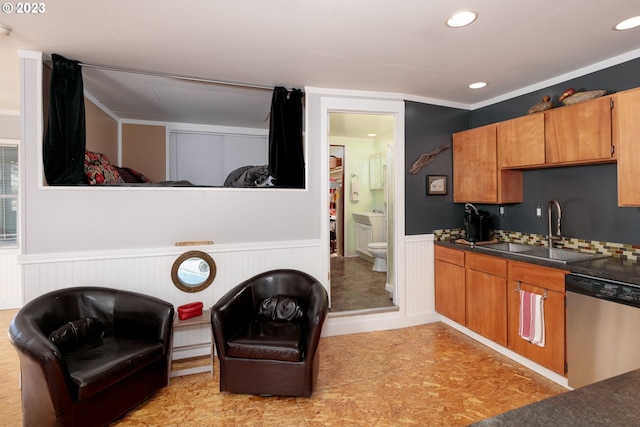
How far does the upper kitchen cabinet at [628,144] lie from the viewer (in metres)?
2.06

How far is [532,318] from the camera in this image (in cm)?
244

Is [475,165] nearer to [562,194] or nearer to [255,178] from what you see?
[562,194]

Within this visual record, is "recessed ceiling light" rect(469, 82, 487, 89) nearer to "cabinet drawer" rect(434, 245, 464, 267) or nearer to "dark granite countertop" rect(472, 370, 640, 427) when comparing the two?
"cabinet drawer" rect(434, 245, 464, 267)

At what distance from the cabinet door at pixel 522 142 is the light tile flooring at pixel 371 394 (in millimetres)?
1820

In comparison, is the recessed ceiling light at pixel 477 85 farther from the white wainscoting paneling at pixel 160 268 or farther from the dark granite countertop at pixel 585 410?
the dark granite countertop at pixel 585 410

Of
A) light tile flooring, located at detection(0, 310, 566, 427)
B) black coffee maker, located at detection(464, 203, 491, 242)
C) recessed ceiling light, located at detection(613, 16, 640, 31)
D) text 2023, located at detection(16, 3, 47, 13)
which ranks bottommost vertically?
light tile flooring, located at detection(0, 310, 566, 427)

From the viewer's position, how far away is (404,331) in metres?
3.36

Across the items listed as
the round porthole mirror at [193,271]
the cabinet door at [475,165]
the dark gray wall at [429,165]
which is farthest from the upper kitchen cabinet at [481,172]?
the round porthole mirror at [193,271]

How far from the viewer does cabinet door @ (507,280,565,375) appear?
7.45 ft

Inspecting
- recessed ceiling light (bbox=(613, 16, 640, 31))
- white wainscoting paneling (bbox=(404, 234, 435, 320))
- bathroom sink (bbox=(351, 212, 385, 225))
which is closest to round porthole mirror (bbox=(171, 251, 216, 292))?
white wainscoting paneling (bbox=(404, 234, 435, 320))

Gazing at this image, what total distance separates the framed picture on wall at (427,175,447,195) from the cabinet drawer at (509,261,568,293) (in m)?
1.19

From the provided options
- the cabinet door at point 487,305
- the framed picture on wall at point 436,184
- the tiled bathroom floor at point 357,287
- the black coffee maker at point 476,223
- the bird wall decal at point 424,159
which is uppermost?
the bird wall decal at point 424,159

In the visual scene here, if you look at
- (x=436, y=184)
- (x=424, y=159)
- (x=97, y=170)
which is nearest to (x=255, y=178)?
(x=97, y=170)

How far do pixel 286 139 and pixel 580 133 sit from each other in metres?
Result: 2.50
